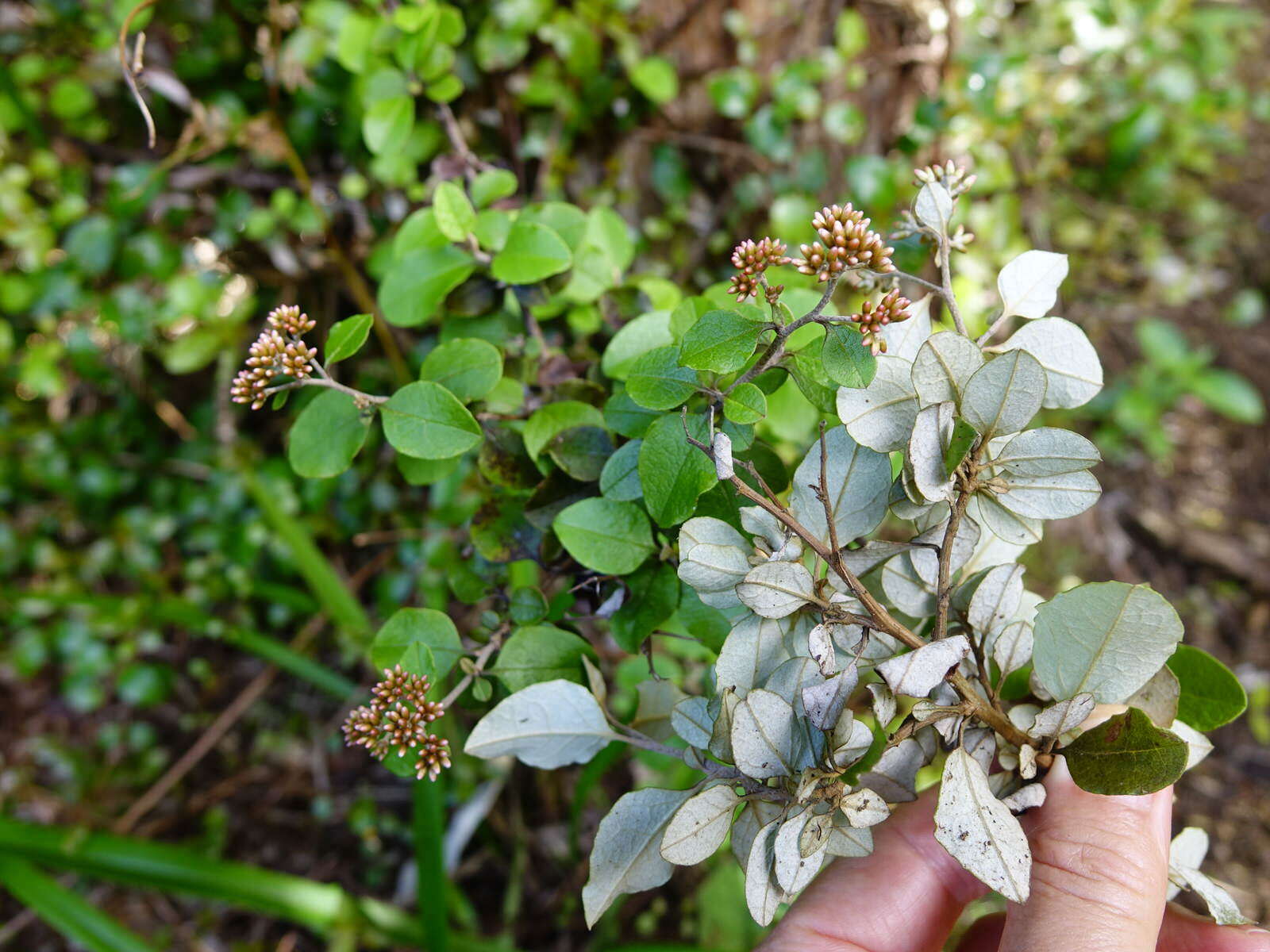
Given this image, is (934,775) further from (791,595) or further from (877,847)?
(791,595)

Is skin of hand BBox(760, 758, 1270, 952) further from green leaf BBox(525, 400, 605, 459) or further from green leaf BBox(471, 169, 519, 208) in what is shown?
green leaf BBox(471, 169, 519, 208)

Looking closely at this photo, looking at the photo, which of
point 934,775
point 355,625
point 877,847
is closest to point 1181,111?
point 934,775

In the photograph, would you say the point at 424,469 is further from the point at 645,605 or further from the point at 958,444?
the point at 958,444

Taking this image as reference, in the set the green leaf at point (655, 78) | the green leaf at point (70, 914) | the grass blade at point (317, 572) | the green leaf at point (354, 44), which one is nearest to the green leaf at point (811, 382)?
the green leaf at point (354, 44)

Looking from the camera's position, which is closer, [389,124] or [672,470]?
[672,470]

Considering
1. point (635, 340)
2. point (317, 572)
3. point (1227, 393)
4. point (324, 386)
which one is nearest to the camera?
point (324, 386)

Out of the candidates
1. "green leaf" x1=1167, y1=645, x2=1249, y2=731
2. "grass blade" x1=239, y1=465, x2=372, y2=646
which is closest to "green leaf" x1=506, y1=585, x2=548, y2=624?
"green leaf" x1=1167, y1=645, x2=1249, y2=731

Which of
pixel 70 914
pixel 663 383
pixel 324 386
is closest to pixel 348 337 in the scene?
pixel 324 386
